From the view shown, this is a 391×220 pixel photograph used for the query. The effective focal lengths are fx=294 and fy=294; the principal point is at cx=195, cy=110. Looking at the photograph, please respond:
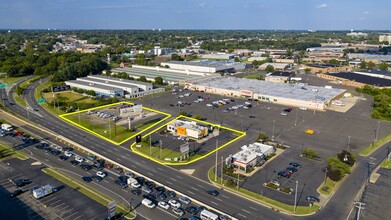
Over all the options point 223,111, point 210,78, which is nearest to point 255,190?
point 223,111

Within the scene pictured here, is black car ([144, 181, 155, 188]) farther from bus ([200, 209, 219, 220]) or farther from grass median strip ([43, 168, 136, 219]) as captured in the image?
bus ([200, 209, 219, 220])

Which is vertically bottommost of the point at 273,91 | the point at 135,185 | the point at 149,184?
the point at 149,184

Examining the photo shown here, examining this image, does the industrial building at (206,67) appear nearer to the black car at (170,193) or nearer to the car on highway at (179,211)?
the black car at (170,193)

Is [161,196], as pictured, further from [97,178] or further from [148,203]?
[97,178]

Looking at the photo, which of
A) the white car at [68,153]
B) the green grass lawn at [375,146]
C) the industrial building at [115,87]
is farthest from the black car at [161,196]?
the industrial building at [115,87]

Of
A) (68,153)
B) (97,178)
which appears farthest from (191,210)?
(68,153)
